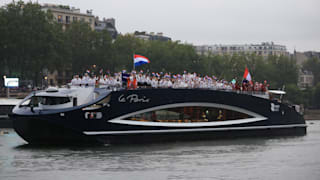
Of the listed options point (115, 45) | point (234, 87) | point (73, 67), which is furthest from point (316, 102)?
point (234, 87)

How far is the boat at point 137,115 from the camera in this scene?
90.6ft

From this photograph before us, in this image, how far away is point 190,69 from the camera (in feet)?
269

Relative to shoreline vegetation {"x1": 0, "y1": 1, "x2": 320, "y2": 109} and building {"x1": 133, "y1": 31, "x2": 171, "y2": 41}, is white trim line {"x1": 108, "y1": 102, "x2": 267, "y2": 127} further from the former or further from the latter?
building {"x1": 133, "y1": 31, "x2": 171, "y2": 41}

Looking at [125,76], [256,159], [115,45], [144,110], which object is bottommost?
[256,159]

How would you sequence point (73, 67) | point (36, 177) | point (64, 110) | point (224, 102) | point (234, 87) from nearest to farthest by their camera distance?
point (36, 177)
point (64, 110)
point (224, 102)
point (234, 87)
point (73, 67)

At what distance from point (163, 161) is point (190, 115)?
7.65m

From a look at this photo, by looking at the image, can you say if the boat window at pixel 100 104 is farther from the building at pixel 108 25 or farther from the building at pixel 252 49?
the building at pixel 252 49

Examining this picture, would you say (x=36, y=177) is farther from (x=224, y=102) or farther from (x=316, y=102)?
(x=316, y=102)

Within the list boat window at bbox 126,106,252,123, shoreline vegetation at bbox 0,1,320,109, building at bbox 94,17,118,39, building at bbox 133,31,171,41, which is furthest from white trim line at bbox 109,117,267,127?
building at bbox 133,31,171,41

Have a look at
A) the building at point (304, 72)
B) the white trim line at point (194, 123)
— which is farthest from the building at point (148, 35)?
the white trim line at point (194, 123)

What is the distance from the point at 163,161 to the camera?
24.6 meters

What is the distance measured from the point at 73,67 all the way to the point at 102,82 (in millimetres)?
45427

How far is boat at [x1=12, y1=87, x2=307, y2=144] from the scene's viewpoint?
27.6 m

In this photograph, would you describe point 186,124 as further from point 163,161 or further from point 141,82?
point 163,161
